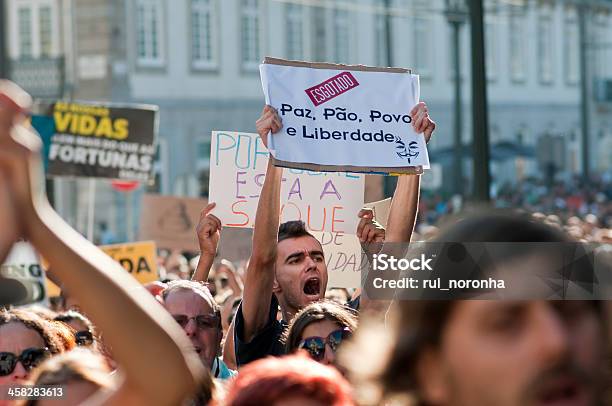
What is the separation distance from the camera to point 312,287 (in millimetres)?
5996

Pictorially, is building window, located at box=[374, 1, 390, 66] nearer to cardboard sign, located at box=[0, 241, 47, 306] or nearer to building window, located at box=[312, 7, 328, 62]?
building window, located at box=[312, 7, 328, 62]

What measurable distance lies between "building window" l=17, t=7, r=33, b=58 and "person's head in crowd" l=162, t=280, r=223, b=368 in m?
26.9

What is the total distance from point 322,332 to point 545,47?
46.0 meters

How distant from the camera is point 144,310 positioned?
212 cm

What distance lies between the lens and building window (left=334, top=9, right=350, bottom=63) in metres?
37.3

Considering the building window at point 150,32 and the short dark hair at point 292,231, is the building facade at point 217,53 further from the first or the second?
the short dark hair at point 292,231

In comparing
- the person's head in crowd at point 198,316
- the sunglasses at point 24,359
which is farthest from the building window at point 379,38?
the sunglasses at point 24,359

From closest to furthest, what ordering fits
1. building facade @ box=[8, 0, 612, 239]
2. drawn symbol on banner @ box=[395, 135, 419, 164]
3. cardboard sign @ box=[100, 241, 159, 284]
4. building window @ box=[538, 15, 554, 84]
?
drawn symbol on banner @ box=[395, 135, 419, 164] → cardboard sign @ box=[100, 241, 159, 284] → building facade @ box=[8, 0, 612, 239] → building window @ box=[538, 15, 554, 84]

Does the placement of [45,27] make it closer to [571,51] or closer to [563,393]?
[571,51]

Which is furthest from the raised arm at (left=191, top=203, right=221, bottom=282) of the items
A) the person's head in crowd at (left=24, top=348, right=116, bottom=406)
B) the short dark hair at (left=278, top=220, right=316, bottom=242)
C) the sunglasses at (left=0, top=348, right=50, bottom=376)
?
the person's head in crowd at (left=24, top=348, right=116, bottom=406)

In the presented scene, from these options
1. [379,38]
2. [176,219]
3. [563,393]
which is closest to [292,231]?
[563,393]

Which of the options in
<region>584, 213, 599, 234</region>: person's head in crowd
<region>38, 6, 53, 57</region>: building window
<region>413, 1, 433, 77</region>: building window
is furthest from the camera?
<region>413, 1, 433, 77</region>: building window

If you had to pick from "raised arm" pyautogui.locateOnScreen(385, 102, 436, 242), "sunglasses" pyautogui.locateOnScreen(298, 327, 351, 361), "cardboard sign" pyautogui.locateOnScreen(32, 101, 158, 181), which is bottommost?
"sunglasses" pyautogui.locateOnScreen(298, 327, 351, 361)

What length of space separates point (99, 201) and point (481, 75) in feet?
66.3
